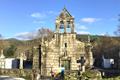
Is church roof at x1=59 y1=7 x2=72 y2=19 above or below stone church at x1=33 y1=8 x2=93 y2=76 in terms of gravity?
above

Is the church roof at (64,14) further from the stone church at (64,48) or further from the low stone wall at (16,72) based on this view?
the low stone wall at (16,72)

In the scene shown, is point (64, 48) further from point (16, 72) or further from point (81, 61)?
point (16, 72)

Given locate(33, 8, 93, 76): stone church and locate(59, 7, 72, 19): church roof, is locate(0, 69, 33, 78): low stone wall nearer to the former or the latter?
locate(33, 8, 93, 76): stone church

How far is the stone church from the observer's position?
184 feet

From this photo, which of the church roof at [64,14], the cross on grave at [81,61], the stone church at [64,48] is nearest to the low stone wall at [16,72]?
the stone church at [64,48]

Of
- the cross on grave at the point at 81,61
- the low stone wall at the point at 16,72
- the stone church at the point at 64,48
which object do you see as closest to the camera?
the low stone wall at the point at 16,72

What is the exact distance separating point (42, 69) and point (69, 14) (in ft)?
31.8

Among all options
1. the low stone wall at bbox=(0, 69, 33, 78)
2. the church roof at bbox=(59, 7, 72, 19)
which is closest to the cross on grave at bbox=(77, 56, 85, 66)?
the church roof at bbox=(59, 7, 72, 19)

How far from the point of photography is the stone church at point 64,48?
184ft

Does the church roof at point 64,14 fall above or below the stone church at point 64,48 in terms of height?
above

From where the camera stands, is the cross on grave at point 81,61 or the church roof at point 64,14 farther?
the church roof at point 64,14

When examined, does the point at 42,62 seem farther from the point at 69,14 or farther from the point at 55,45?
the point at 69,14

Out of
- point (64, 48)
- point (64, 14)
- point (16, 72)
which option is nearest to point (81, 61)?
point (64, 48)

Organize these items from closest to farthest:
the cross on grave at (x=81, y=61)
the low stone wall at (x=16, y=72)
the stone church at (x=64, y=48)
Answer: the low stone wall at (x=16, y=72) < the cross on grave at (x=81, y=61) < the stone church at (x=64, y=48)
